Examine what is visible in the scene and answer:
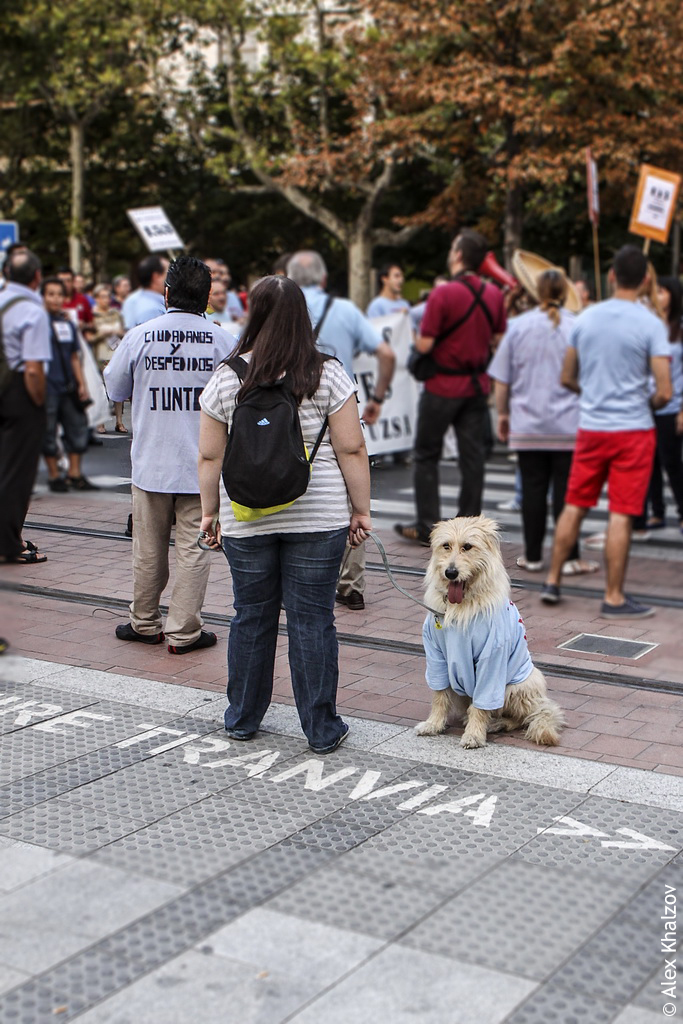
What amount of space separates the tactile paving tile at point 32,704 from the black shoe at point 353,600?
60.1 inches

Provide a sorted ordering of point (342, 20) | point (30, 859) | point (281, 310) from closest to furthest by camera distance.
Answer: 1. point (30, 859)
2. point (281, 310)
3. point (342, 20)

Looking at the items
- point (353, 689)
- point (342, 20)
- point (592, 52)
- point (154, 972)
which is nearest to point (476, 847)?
point (154, 972)

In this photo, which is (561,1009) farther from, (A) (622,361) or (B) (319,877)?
(A) (622,361)

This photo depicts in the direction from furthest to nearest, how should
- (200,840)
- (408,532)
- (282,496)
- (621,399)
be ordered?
1. (408,532)
2. (621,399)
3. (282,496)
4. (200,840)

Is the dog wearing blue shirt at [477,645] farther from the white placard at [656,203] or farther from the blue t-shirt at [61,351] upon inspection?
the white placard at [656,203]

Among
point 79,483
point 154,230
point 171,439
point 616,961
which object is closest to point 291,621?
point 171,439

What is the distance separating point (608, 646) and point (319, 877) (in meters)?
3.20

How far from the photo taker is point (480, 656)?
4809mm

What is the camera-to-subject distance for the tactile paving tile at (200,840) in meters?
3.79

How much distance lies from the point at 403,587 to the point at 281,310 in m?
1.53

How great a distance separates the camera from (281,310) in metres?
4.60

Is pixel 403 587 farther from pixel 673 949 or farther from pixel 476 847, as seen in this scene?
pixel 673 949

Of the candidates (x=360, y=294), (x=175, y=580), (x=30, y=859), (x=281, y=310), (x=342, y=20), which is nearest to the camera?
(x=30, y=859)

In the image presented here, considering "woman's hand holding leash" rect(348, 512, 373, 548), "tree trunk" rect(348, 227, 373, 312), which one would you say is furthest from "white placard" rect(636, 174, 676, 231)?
"tree trunk" rect(348, 227, 373, 312)
